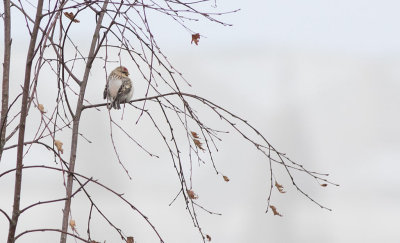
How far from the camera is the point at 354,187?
242 cm

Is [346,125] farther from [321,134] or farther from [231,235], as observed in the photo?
[231,235]

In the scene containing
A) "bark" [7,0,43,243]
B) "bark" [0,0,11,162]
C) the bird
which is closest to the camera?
"bark" [7,0,43,243]

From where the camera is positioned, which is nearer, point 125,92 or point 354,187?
point 125,92

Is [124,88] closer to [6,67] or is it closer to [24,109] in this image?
[6,67]

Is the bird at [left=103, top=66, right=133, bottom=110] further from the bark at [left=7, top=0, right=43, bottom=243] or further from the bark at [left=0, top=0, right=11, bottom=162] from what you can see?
the bark at [left=7, top=0, right=43, bottom=243]

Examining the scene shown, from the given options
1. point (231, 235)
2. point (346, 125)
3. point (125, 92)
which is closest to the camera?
point (125, 92)

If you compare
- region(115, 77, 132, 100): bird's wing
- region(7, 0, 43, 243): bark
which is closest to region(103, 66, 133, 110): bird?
region(115, 77, 132, 100): bird's wing

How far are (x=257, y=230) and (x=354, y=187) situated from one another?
0.36 meters

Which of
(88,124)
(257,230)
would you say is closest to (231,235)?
(257,230)

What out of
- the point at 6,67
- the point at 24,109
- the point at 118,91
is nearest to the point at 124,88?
the point at 118,91

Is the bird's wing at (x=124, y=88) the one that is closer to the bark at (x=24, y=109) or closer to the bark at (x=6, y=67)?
the bark at (x=6, y=67)

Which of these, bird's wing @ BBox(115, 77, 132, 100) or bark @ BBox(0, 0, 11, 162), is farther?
bird's wing @ BBox(115, 77, 132, 100)

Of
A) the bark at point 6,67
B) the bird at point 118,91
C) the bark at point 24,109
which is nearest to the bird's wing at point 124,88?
the bird at point 118,91

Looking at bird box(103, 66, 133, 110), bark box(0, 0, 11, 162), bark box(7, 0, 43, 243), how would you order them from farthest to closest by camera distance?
bird box(103, 66, 133, 110) < bark box(0, 0, 11, 162) < bark box(7, 0, 43, 243)
